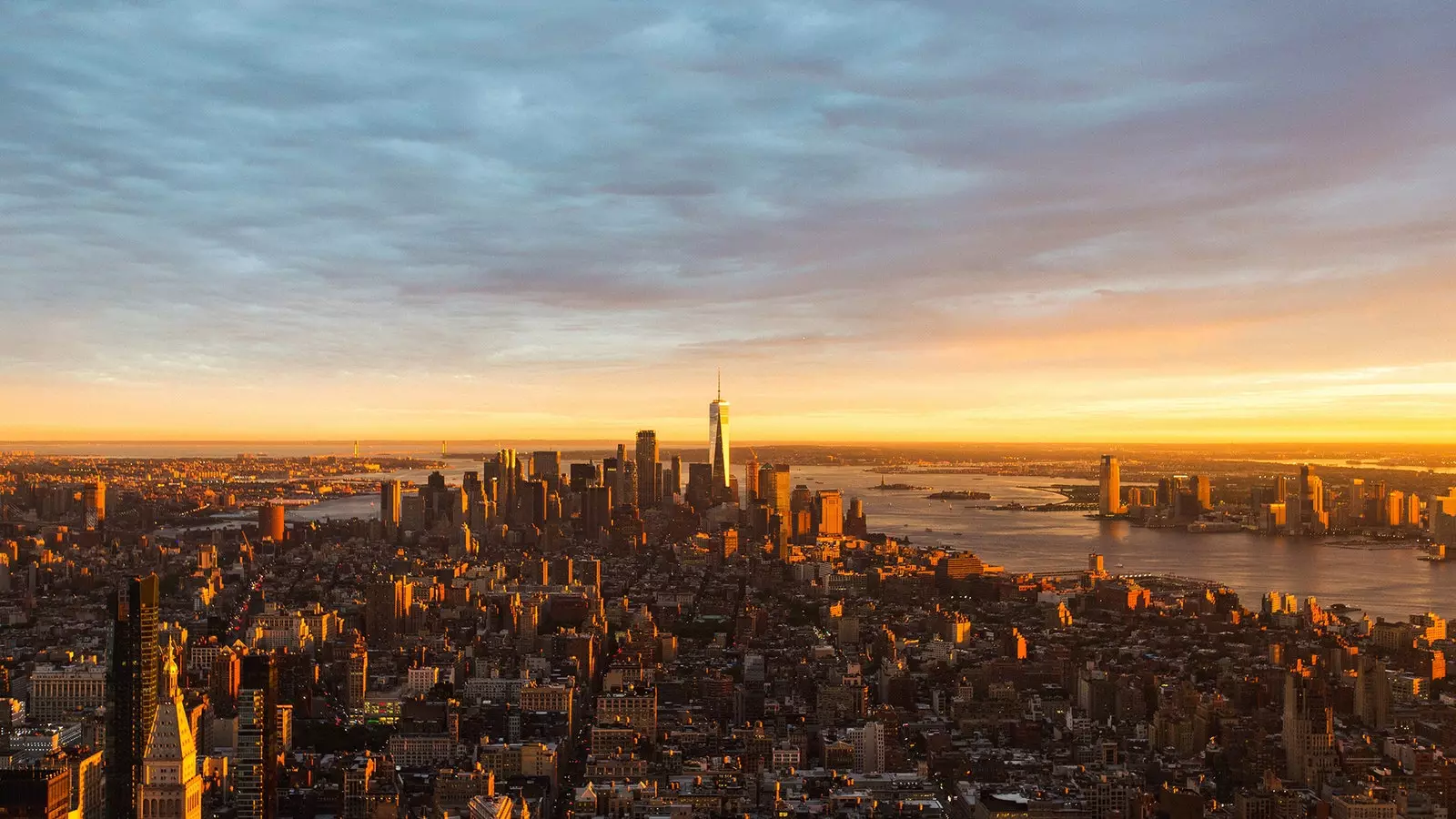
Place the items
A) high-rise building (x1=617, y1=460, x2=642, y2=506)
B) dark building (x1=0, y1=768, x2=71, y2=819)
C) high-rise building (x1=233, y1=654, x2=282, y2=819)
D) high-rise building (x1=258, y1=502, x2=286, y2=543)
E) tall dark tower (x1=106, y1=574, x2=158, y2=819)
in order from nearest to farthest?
1. dark building (x1=0, y1=768, x2=71, y2=819)
2. tall dark tower (x1=106, y1=574, x2=158, y2=819)
3. high-rise building (x1=233, y1=654, x2=282, y2=819)
4. high-rise building (x1=258, y1=502, x2=286, y2=543)
5. high-rise building (x1=617, y1=460, x2=642, y2=506)

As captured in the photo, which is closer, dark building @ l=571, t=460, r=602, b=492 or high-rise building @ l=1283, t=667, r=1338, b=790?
high-rise building @ l=1283, t=667, r=1338, b=790

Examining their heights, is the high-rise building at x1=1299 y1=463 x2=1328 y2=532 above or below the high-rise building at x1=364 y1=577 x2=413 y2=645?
above

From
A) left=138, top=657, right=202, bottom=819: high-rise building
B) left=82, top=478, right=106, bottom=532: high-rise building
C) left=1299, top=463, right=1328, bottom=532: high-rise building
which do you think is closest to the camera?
left=138, top=657, right=202, bottom=819: high-rise building

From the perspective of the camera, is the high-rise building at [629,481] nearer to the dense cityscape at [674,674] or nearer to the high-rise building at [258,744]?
the dense cityscape at [674,674]

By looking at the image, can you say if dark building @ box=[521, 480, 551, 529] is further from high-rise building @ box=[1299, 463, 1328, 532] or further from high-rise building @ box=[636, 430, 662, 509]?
high-rise building @ box=[1299, 463, 1328, 532]

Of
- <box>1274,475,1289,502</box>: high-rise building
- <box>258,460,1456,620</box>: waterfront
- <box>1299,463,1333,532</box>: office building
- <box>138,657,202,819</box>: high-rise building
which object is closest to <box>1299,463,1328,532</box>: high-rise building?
<box>1299,463,1333,532</box>: office building

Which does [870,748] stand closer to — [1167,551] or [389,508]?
[1167,551]

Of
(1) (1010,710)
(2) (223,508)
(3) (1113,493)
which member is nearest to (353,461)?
(2) (223,508)

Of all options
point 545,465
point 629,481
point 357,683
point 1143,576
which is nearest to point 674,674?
point 357,683

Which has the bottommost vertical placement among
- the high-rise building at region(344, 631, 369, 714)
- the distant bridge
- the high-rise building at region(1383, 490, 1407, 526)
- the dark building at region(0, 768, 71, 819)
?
the high-rise building at region(344, 631, 369, 714)
